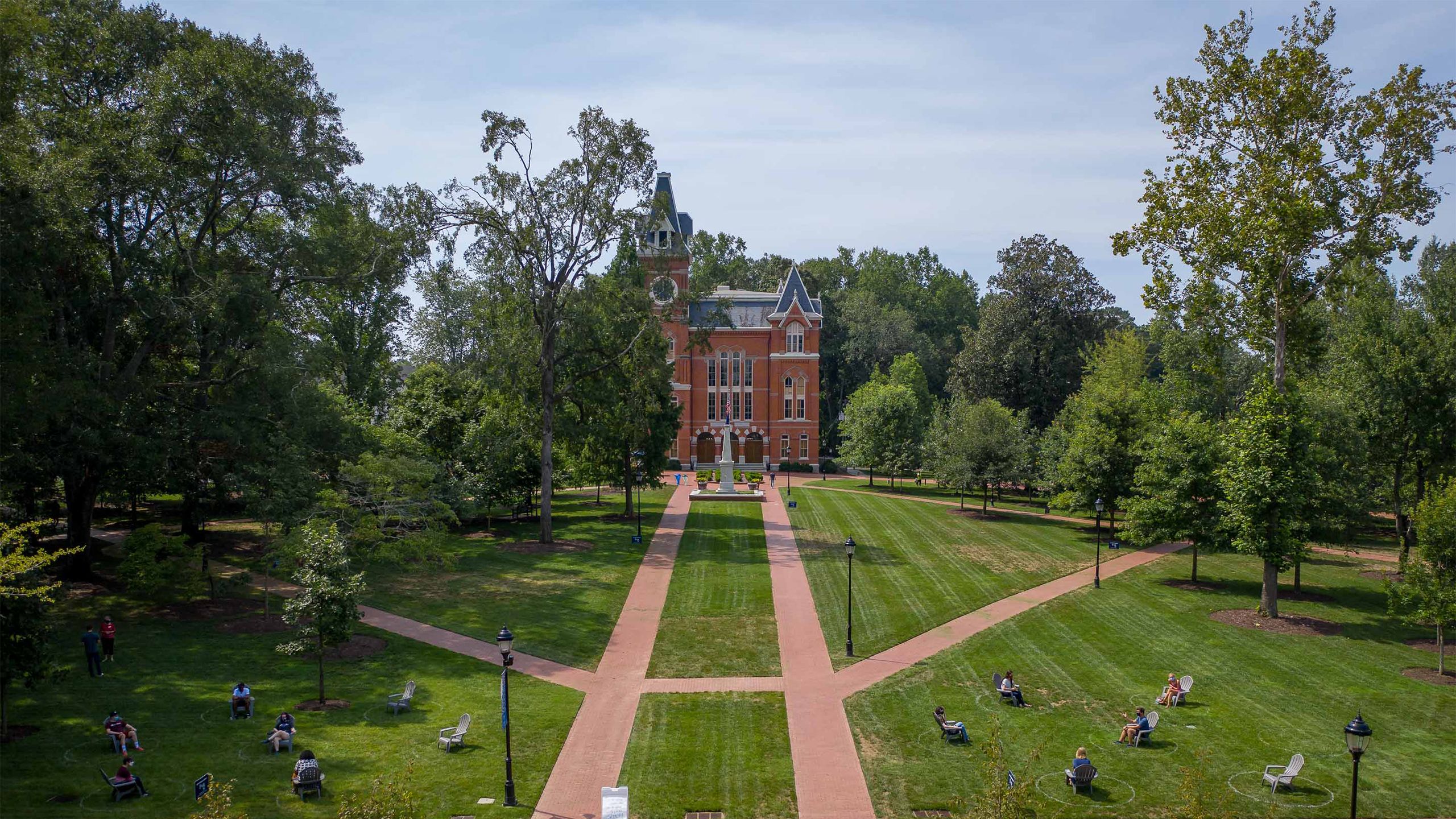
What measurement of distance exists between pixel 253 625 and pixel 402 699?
29.7ft

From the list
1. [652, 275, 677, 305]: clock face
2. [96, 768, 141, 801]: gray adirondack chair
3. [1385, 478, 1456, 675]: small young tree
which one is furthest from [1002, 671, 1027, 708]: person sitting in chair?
[652, 275, 677, 305]: clock face

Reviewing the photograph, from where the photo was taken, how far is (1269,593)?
97.3ft

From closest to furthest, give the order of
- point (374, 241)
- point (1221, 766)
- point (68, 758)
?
point (68, 758) → point (1221, 766) → point (374, 241)

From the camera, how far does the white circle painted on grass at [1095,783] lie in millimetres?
16266

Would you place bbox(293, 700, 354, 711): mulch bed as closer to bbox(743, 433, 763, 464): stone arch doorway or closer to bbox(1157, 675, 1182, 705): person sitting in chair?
bbox(1157, 675, 1182, 705): person sitting in chair

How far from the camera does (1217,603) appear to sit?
31.8 meters

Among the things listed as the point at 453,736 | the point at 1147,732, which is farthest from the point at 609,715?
the point at 1147,732

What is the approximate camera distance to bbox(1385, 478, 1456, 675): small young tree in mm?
23438

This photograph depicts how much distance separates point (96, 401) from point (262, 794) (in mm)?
14513

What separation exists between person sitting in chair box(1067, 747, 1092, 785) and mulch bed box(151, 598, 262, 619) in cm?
2394

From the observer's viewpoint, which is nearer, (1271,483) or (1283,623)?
(1271,483)

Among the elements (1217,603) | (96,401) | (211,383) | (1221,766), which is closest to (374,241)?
(211,383)

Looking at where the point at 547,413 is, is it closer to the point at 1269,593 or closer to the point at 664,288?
the point at 664,288

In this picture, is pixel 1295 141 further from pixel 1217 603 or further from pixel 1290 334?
pixel 1217 603
